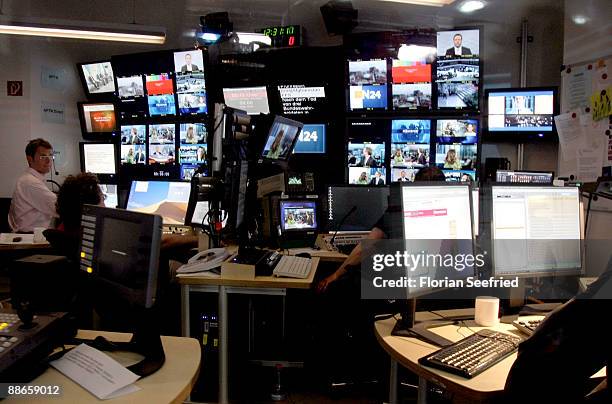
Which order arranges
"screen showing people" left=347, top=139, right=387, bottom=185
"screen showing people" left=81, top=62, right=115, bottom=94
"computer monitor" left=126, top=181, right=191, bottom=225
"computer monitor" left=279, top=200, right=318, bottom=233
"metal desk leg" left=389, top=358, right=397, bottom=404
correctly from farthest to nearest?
"screen showing people" left=81, top=62, right=115, bottom=94 < "screen showing people" left=347, top=139, right=387, bottom=185 < "computer monitor" left=279, top=200, right=318, bottom=233 < "computer monitor" left=126, top=181, right=191, bottom=225 < "metal desk leg" left=389, top=358, right=397, bottom=404

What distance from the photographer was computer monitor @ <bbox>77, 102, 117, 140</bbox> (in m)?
5.57

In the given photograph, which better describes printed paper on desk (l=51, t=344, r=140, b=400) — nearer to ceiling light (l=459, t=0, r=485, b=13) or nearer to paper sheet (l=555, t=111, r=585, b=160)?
paper sheet (l=555, t=111, r=585, b=160)

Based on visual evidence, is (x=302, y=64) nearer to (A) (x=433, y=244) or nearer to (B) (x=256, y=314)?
(B) (x=256, y=314)

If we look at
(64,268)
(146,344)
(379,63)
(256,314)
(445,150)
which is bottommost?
(256,314)

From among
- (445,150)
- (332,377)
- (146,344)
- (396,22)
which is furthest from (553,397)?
(396,22)

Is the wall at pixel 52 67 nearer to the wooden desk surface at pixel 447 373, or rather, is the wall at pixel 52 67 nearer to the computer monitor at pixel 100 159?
the computer monitor at pixel 100 159

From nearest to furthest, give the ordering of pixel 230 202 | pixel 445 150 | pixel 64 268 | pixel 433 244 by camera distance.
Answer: pixel 64 268, pixel 433 244, pixel 230 202, pixel 445 150

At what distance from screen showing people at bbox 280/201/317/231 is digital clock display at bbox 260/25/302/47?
195cm

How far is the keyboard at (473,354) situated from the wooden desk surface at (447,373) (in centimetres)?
2

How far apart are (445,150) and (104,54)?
420cm

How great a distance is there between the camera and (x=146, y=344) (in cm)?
145

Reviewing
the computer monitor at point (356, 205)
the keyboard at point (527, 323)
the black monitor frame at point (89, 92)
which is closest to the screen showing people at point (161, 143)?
the black monitor frame at point (89, 92)

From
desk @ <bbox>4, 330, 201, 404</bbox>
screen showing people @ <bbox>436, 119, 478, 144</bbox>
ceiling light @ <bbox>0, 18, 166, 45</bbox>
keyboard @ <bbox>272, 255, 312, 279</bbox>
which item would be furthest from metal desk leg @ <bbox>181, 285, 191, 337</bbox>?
ceiling light @ <bbox>0, 18, 166, 45</bbox>

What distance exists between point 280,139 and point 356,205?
941 millimetres
